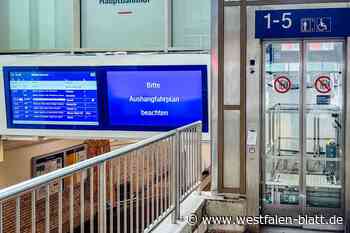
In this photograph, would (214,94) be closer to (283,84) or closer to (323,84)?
(283,84)

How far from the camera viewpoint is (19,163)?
746cm

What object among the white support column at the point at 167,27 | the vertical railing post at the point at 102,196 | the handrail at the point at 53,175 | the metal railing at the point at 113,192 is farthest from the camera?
the white support column at the point at 167,27

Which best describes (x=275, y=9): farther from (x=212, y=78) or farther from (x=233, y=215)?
(x=233, y=215)

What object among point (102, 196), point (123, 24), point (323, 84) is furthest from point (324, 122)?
point (102, 196)

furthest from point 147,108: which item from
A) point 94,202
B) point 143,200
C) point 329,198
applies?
point 94,202

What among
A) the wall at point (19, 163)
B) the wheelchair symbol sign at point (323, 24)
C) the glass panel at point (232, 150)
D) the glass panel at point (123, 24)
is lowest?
the wall at point (19, 163)

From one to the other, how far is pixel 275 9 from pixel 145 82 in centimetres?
203

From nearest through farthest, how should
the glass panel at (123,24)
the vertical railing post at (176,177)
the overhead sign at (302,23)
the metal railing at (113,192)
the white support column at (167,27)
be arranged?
1. the metal railing at (113,192)
2. the vertical railing post at (176,177)
3. the overhead sign at (302,23)
4. the white support column at (167,27)
5. the glass panel at (123,24)

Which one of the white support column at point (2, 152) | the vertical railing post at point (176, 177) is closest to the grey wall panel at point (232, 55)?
the vertical railing post at point (176, 177)

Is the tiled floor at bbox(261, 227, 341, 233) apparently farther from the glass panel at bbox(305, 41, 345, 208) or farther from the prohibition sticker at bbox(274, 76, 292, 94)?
the prohibition sticker at bbox(274, 76, 292, 94)

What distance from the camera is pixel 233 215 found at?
5188 mm

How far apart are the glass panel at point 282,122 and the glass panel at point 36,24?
2.89 m

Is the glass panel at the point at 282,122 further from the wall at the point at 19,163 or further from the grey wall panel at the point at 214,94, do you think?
the wall at the point at 19,163

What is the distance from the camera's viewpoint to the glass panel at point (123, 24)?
6.53 m
